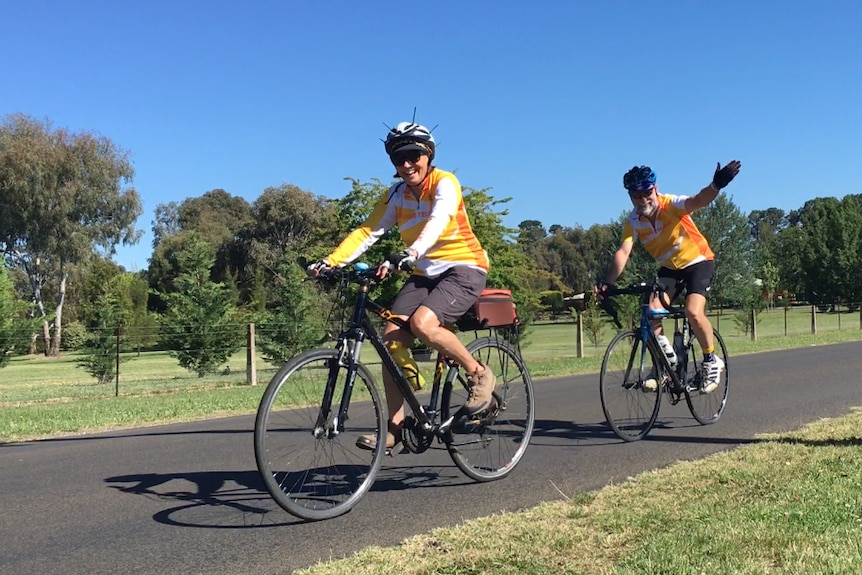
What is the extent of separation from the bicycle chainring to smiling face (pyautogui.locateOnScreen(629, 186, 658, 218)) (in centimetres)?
303

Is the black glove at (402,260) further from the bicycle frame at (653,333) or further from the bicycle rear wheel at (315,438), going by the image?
the bicycle frame at (653,333)

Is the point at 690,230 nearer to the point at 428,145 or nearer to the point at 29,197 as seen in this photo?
the point at 428,145

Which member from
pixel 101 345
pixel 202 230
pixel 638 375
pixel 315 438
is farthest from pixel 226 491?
pixel 202 230

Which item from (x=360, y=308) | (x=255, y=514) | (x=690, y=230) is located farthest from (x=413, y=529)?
(x=690, y=230)

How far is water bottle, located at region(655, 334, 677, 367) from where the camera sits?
663 centimetres

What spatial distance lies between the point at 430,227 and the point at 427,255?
33 cm

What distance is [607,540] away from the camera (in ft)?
11.5

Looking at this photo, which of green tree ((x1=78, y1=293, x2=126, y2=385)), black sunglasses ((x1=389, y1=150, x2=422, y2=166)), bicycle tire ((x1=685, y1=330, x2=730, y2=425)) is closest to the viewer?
black sunglasses ((x1=389, y1=150, x2=422, y2=166))

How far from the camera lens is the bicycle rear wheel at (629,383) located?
6520 mm

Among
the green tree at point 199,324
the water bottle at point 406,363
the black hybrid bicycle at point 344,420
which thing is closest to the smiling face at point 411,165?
the black hybrid bicycle at point 344,420

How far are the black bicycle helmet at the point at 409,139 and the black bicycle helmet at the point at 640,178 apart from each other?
2.51 meters

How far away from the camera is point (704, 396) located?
7.39 m

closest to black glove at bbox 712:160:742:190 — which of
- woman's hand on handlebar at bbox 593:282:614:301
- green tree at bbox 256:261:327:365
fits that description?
woman's hand on handlebar at bbox 593:282:614:301

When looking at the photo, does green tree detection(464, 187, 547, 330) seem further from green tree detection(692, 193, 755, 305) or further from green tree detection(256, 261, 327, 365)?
green tree detection(692, 193, 755, 305)
